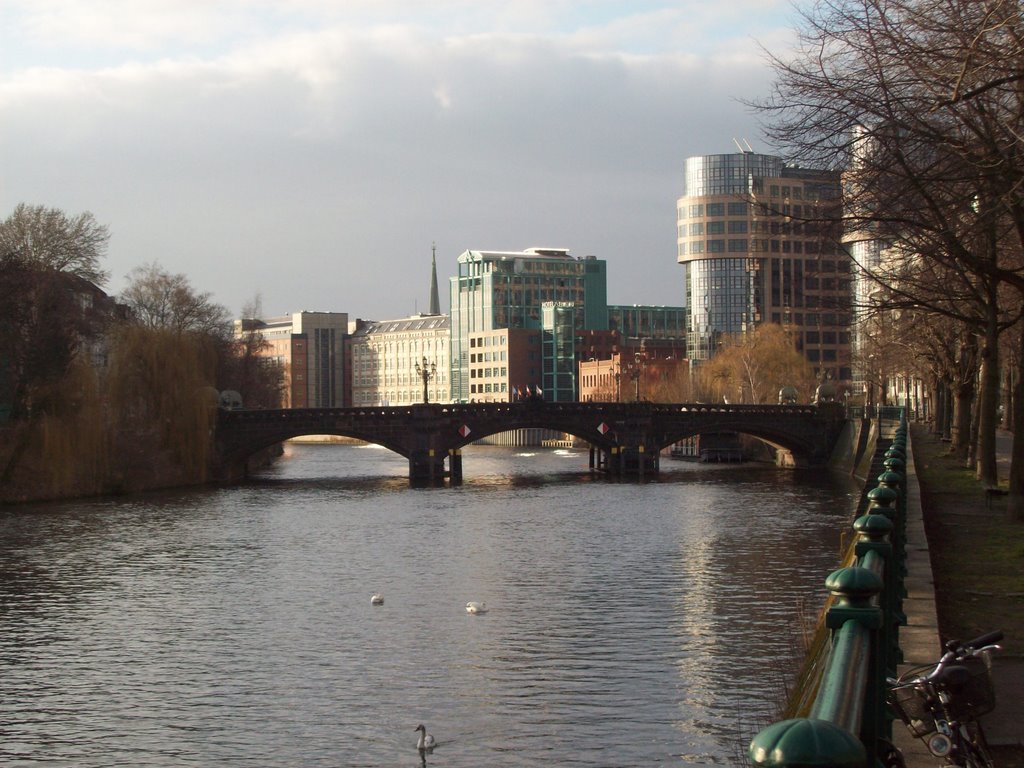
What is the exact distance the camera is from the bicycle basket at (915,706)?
25.7ft

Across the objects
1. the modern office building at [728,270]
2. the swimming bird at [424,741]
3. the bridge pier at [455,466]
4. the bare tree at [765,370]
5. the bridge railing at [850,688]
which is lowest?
the swimming bird at [424,741]

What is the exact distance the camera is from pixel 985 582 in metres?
19.0

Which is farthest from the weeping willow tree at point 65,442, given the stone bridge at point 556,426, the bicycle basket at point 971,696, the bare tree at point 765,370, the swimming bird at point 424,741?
the bare tree at point 765,370

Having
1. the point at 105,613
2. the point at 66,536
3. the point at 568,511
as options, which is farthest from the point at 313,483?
the point at 105,613

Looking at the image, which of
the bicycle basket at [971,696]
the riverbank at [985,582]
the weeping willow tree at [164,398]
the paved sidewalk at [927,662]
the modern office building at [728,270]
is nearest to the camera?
the bicycle basket at [971,696]

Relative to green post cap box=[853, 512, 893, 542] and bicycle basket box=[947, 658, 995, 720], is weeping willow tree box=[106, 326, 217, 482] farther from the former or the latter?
bicycle basket box=[947, 658, 995, 720]

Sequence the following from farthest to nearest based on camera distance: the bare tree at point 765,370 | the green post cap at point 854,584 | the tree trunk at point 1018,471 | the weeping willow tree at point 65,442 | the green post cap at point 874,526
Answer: the bare tree at point 765,370 < the weeping willow tree at point 65,442 < the tree trunk at point 1018,471 < the green post cap at point 874,526 < the green post cap at point 854,584

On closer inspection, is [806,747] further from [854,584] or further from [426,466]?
[426,466]

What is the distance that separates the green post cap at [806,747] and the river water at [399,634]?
1593 centimetres

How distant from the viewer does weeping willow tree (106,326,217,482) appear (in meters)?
71.4

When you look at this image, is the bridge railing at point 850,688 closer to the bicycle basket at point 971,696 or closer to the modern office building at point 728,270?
the bicycle basket at point 971,696

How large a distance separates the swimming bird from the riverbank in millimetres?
7430

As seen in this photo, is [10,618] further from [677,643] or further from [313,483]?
[313,483]

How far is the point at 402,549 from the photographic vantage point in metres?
46.2
